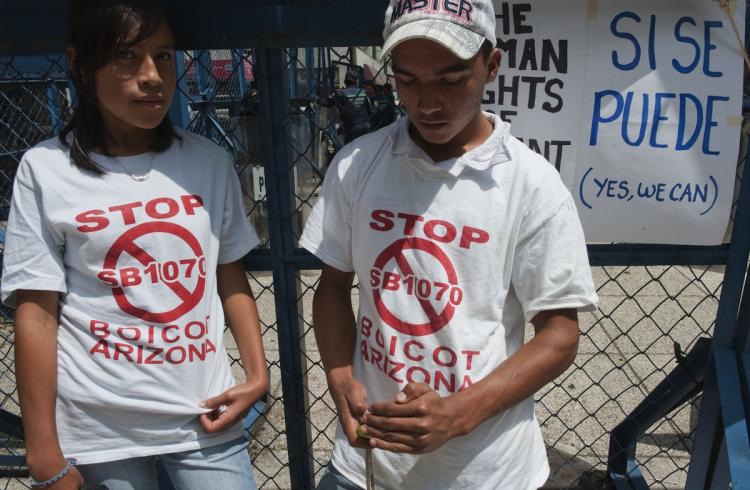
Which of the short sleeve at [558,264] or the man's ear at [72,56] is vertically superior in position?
the man's ear at [72,56]

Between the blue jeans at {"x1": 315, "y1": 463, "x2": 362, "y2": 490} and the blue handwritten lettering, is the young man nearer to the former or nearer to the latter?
the blue jeans at {"x1": 315, "y1": 463, "x2": 362, "y2": 490}

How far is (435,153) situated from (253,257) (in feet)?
2.48

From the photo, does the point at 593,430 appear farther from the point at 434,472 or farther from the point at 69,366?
the point at 69,366

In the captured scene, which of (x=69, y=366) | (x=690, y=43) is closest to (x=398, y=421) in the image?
(x=69, y=366)

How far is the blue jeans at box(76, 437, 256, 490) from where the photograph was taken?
166 cm

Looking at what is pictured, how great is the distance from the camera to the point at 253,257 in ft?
6.55

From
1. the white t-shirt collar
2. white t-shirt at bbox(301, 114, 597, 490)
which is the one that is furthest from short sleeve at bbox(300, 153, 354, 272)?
the white t-shirt collar

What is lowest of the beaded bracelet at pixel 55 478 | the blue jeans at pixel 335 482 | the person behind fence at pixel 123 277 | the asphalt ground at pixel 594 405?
the asphalt ground at pixel 594 405

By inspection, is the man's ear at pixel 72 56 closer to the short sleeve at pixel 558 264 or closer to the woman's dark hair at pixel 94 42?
the woman's dark hair at pixel 94 42

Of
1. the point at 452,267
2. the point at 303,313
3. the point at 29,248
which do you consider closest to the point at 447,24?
the point at 452,267

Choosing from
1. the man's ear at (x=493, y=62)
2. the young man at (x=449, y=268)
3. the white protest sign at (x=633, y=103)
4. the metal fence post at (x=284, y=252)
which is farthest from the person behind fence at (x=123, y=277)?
the white protest sign at (x=633, y=103)

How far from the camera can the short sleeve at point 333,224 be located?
1550 mm

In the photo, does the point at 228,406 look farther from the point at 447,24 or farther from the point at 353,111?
the point at 353,111

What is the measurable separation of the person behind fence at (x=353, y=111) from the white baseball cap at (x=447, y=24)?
0.90m
